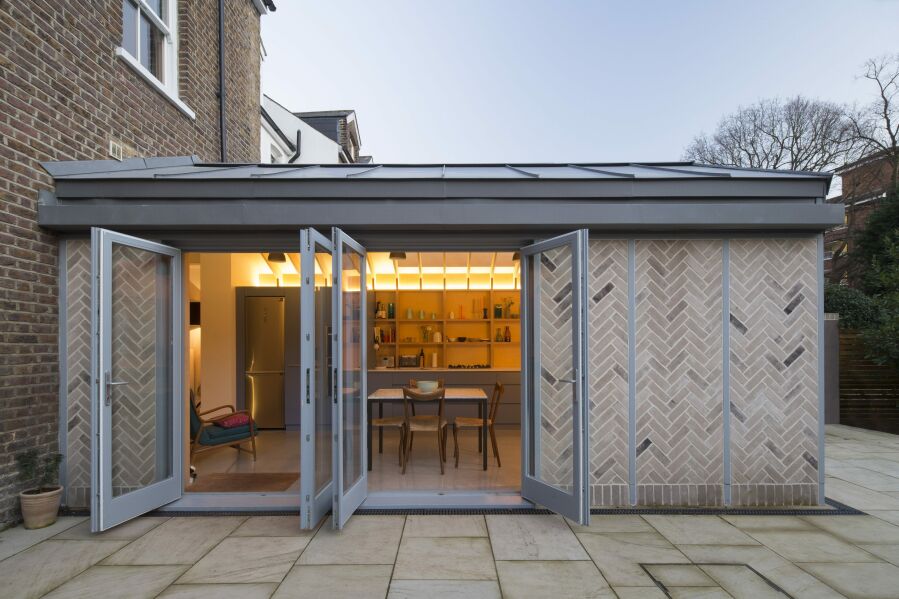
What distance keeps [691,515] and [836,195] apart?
2022 centimetres

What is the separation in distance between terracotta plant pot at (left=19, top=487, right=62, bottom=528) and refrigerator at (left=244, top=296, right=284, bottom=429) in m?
4.01

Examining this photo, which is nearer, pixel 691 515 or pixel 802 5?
pixel 691 515

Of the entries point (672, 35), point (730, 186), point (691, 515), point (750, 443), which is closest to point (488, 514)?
point (691, 515)

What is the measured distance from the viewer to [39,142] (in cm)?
436

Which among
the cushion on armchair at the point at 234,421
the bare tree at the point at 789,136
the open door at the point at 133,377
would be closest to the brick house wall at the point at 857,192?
the bare tree at the point at 789,136

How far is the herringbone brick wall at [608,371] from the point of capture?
4578mm

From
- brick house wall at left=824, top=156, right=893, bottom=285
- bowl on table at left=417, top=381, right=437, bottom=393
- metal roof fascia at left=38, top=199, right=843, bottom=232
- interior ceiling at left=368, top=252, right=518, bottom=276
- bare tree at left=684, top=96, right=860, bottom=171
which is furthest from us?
bare tree at left=684, top=96, right=860, bottom=171

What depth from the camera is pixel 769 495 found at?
15.0 feet

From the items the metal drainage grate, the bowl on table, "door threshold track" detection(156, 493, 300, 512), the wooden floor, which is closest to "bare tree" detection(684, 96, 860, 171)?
the metal drainage grate

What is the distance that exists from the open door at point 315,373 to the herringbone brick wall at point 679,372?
9.00ft

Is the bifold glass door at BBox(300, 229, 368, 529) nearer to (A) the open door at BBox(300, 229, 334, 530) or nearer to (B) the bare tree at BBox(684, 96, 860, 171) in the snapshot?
(A) the open door at BBox(300, 229, 334, 530)

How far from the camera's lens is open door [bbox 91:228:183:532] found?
12.9 ft

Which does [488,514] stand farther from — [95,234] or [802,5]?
[802,5]

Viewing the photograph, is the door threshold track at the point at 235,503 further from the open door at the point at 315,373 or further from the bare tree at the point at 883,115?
the bare tree at the point at 883,115
